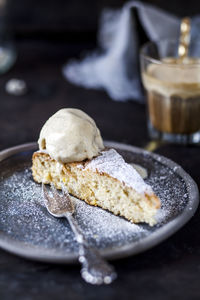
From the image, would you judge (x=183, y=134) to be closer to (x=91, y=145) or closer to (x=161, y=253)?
(x=91, y=145)

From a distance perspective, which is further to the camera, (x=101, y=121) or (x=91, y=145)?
(x=101, y=121)

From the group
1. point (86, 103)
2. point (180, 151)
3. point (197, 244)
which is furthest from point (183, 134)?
point (197, 244)

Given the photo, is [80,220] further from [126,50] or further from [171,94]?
[126,50]

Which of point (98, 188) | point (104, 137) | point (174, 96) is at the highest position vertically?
point (174, 96)

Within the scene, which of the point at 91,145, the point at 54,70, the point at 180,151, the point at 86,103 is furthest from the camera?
the point at 54,70

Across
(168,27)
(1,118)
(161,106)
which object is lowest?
(1,118)

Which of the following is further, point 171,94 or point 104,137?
point 104,137

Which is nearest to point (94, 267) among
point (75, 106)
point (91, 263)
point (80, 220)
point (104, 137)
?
point (91, 263)
